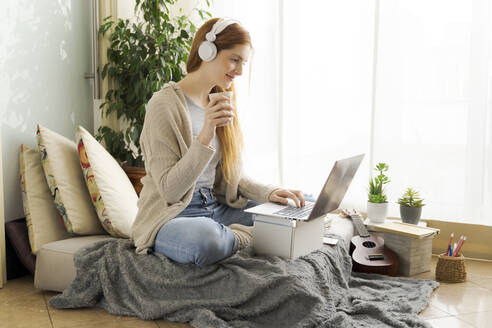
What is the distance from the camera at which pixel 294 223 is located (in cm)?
164

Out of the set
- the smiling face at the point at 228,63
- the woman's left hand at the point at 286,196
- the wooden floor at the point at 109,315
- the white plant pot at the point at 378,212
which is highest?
the smiling face at the point at 228,63

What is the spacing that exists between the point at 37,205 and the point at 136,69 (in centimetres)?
91

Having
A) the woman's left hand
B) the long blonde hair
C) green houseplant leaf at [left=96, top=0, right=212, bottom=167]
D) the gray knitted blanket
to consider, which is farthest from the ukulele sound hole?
green houseplant leaf at [left=96, top=0, right=212, bottom=167]

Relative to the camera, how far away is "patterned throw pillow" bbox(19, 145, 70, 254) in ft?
6.40

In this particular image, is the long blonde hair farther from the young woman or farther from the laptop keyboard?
the laptop keyboard

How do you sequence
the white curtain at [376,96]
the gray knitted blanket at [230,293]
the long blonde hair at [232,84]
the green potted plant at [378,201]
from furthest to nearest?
the white curtain at [376,96], the green potted plant at [378,201], the long blonde hair at [232,84], the gray knitted blanket at [230,293]

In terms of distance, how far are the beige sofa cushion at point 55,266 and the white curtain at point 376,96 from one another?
1495mm

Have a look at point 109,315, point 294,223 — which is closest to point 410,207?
point 294,223

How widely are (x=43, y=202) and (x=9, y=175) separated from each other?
180 millimetres

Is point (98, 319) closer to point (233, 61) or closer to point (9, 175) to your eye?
point (9, 175)

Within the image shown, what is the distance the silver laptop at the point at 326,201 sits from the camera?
161cm

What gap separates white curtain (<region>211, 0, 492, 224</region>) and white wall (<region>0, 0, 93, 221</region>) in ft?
3.19

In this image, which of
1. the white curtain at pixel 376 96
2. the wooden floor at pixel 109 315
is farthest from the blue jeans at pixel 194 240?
the white curtain at pixel 376 96

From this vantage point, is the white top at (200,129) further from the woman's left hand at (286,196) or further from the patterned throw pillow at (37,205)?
the patterned throw pillow at (37,205)
